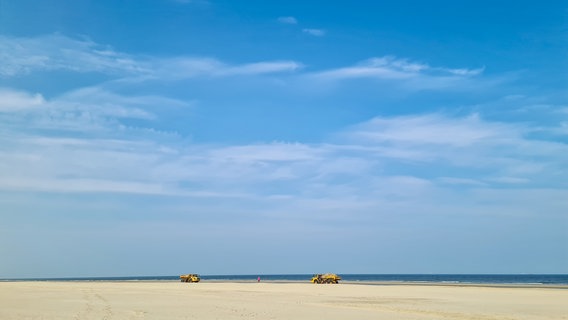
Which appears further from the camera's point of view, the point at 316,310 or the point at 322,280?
the point at 322,280

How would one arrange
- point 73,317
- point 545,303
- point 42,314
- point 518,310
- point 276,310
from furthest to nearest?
point 545,303, point 518,310, point 276,310, point 42,314, point 73,317

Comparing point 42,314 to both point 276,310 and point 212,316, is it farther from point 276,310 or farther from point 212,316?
point 276,310

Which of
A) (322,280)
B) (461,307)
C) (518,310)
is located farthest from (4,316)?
(322,280)

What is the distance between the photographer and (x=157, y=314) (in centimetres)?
2659

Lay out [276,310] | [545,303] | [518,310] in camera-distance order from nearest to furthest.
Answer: [276,310] < [518,310] < [545,303]

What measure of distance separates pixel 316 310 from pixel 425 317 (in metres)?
6.47

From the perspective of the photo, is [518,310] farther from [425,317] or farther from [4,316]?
[4,316]

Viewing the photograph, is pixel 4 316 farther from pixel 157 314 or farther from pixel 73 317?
pixel 157 314

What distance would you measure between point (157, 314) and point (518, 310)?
67.0 feet

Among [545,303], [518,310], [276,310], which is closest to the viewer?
[276,310]

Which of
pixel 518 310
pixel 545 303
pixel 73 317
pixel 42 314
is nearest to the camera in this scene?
pixel 73 317

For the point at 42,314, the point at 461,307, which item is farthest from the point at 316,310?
the point at 42,314

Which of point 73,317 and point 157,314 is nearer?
point 73,317

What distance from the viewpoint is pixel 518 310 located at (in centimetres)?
3175
